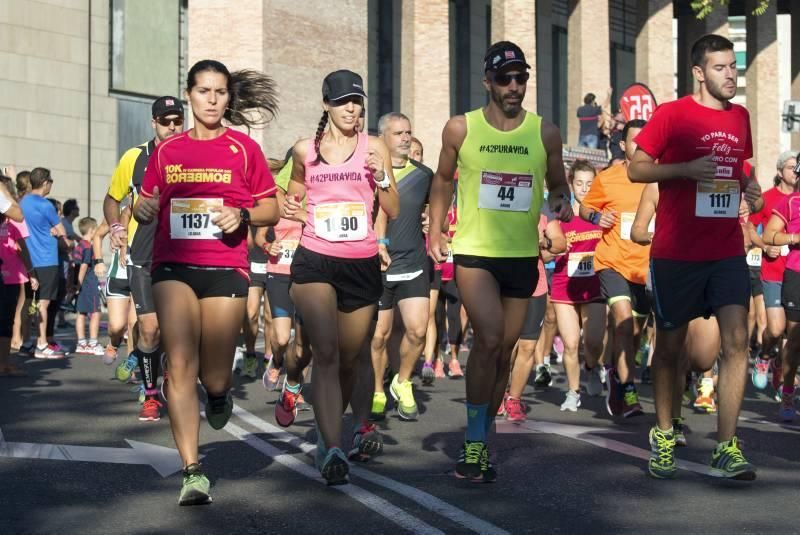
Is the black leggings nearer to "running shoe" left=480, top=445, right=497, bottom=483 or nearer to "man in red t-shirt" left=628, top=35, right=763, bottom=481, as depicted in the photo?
"man in red t-shirt" left=628, top=35, right=763, bottom=481

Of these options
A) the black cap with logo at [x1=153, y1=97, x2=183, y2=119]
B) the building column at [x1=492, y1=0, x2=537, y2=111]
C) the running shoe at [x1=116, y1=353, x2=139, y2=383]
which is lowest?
the running shoe at [x1=116, y1=353, x2=139, y2=383]

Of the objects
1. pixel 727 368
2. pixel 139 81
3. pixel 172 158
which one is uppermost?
pixel 139 81

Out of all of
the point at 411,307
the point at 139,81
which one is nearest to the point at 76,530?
the point at 411,307

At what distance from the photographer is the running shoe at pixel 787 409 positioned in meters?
10.9

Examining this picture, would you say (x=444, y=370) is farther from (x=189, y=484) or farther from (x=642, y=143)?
(x=189, y=484)

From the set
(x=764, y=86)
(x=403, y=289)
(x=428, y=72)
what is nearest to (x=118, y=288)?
(x=403, y=289)

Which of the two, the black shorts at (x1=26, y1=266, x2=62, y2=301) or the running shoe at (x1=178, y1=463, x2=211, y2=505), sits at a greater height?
the black shorts at (x1=26, y1=266, x2=62, y2=301)

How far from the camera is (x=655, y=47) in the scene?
3762 centimetres

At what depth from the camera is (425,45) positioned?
2998 centimetres

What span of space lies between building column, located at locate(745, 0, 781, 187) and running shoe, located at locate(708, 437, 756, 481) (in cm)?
3573

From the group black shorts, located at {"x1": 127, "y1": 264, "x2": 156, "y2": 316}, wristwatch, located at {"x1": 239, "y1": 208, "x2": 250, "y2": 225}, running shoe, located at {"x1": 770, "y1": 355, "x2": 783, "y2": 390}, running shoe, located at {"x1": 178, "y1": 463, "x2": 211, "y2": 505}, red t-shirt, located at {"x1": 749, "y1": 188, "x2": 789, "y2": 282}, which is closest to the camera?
running shoe, located at {"x1": 178, "y1": 463, "x2": 211, "y2": 505}

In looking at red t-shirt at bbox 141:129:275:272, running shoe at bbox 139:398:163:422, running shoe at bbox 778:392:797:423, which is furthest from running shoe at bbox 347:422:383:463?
running shoe at bbox 778:392:797:423

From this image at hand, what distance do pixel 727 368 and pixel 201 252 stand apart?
2780 millimetres

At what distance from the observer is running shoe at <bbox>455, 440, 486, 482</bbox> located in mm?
7352
